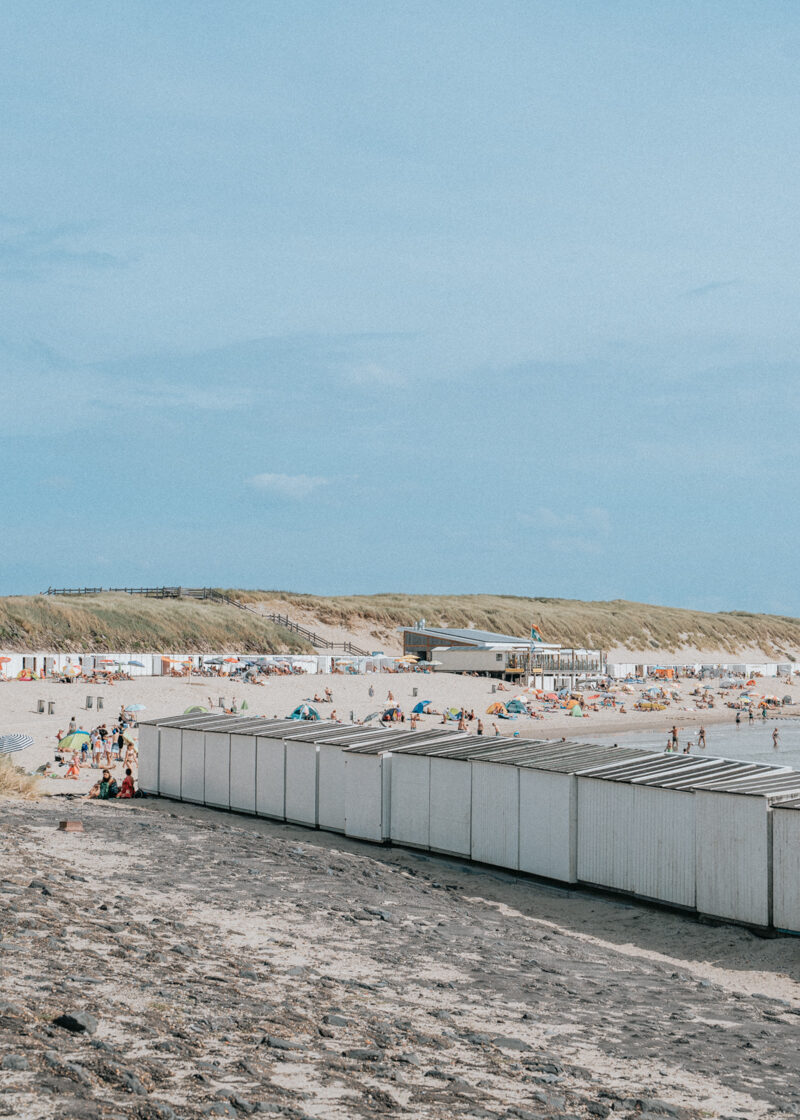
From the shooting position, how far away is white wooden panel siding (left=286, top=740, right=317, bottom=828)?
840 inches

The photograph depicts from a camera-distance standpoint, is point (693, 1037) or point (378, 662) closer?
point (693, 1037)

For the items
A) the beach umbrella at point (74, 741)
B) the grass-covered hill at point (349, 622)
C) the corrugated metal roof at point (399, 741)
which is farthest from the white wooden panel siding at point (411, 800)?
the grass-covered hill at point (349, 622)

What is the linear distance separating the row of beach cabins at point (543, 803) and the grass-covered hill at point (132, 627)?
4727cm

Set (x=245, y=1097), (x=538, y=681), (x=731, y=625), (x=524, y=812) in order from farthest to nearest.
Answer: (x=731, y=625) < (x=538, y=681) < (x=524, y=812) < (x=245, y=1097)

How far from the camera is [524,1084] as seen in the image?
305 inches

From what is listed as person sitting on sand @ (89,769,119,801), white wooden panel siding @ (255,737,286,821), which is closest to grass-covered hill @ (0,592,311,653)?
person sitting on sand @ (89,769,119,801)

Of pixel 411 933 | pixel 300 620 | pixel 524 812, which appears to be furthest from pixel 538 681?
pixel 411 933

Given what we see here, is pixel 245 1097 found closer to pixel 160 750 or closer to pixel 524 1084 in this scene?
pixel 524 1084

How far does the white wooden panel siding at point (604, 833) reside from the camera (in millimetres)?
16250

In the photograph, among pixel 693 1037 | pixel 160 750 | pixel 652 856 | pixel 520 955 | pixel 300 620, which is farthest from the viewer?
pixel 300 620

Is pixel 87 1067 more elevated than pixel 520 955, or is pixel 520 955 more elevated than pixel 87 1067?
pixel 87 1067

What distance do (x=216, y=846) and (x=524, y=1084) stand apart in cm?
1072

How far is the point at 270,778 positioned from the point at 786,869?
11277 millimetres

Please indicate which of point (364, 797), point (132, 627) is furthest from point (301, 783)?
point (132, 627)
